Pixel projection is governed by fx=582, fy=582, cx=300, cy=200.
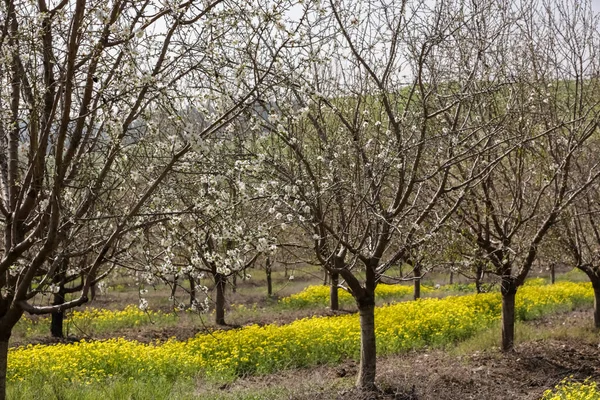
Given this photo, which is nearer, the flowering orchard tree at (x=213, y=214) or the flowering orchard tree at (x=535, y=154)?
the flowering orchard tree at (x=213, y=214)

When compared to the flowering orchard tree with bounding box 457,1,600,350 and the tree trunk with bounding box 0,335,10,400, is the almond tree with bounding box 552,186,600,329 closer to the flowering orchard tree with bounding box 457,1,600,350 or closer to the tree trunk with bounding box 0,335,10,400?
the flowering orchard tree with bounding box 457,1,600,350

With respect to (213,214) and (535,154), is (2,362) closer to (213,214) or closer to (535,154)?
(213,214)

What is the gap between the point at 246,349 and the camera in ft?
36.5

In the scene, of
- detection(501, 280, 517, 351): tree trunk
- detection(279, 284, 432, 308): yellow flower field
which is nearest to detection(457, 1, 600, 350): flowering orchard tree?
detection(501, 280, 517, 351): tree trunk

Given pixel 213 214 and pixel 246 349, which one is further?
pixel 246 349

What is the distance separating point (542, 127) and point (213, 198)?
285 inches

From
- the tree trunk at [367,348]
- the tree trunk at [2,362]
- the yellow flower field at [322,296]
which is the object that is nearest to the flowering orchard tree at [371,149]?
the tree trunk at [367,348]

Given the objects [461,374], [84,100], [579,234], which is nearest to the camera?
[84,100]

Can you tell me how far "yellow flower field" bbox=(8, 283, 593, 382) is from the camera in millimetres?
9812

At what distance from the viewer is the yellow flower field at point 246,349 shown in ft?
32.2

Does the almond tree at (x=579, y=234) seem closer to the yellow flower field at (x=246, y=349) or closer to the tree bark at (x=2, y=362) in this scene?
the yellow flower field at (x=246, y=349)

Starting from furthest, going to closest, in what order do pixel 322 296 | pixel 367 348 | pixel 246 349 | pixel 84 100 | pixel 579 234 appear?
pixel 322 296
pixel 579 234
pixel 246 349
pixel 367 348
pixel 84 100

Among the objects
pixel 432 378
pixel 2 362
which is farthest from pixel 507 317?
pixel 2 362

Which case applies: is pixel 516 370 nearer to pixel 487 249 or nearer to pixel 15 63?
pixel 487 249
